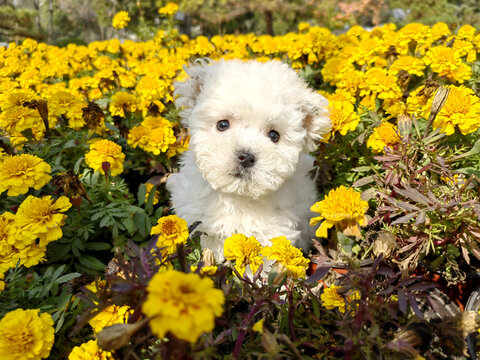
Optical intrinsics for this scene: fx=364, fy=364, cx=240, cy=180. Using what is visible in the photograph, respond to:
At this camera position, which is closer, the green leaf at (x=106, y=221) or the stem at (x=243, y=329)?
the stem at (x=243, y=329)

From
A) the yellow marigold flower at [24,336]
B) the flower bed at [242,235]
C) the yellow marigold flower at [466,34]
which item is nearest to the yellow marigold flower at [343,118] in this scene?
the flower bed at [242,235]

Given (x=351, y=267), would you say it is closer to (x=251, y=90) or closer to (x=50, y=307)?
(x=251, y=90)

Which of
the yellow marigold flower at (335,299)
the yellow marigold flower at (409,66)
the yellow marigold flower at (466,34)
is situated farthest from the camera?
the yellow marigold flower at (466,34)

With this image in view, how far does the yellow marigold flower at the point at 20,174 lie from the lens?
1.84m

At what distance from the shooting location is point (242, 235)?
1722 mm

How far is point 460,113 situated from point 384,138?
412mm

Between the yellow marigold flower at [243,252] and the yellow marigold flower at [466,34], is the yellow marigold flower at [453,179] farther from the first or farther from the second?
the yellow marigold flower at [466,34]

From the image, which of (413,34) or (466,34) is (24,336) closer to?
(413,34)

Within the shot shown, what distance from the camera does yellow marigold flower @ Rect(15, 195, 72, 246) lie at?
171cm

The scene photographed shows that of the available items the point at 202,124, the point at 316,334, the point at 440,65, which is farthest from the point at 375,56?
the point at 316,334

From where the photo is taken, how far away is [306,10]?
52.5ft

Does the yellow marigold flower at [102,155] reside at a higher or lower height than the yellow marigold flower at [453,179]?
higher

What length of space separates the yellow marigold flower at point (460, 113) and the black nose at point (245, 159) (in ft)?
3.59

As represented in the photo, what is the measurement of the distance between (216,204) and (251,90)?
0.75 meters
